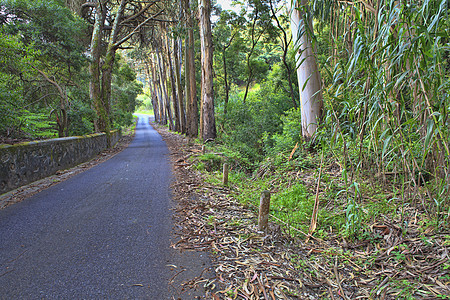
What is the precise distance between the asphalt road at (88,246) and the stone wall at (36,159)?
2.53 feet

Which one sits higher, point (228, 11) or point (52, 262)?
point (228, 11)

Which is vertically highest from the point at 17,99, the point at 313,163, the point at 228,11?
the point at 228,11

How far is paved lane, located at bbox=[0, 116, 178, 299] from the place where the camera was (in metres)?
2.43

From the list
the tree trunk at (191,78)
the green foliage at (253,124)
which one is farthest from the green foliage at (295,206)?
the tree trunk at (191,78)

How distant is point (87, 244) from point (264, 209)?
2285 mm

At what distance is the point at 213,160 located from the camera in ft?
27.2

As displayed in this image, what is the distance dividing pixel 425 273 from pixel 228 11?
18.6 m

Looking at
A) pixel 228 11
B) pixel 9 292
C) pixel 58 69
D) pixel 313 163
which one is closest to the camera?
pixel 9 292

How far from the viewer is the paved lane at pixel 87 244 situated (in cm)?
243

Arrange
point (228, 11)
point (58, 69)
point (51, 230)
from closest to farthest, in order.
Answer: point (51, 230) < point (58, 69) < point (228, 11)

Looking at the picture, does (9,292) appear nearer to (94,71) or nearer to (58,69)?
(58,69)

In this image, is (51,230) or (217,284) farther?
(51,230)

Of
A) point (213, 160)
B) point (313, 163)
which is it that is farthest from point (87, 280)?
point (213, 160)

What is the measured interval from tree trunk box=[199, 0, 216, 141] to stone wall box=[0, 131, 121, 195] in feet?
18.0
